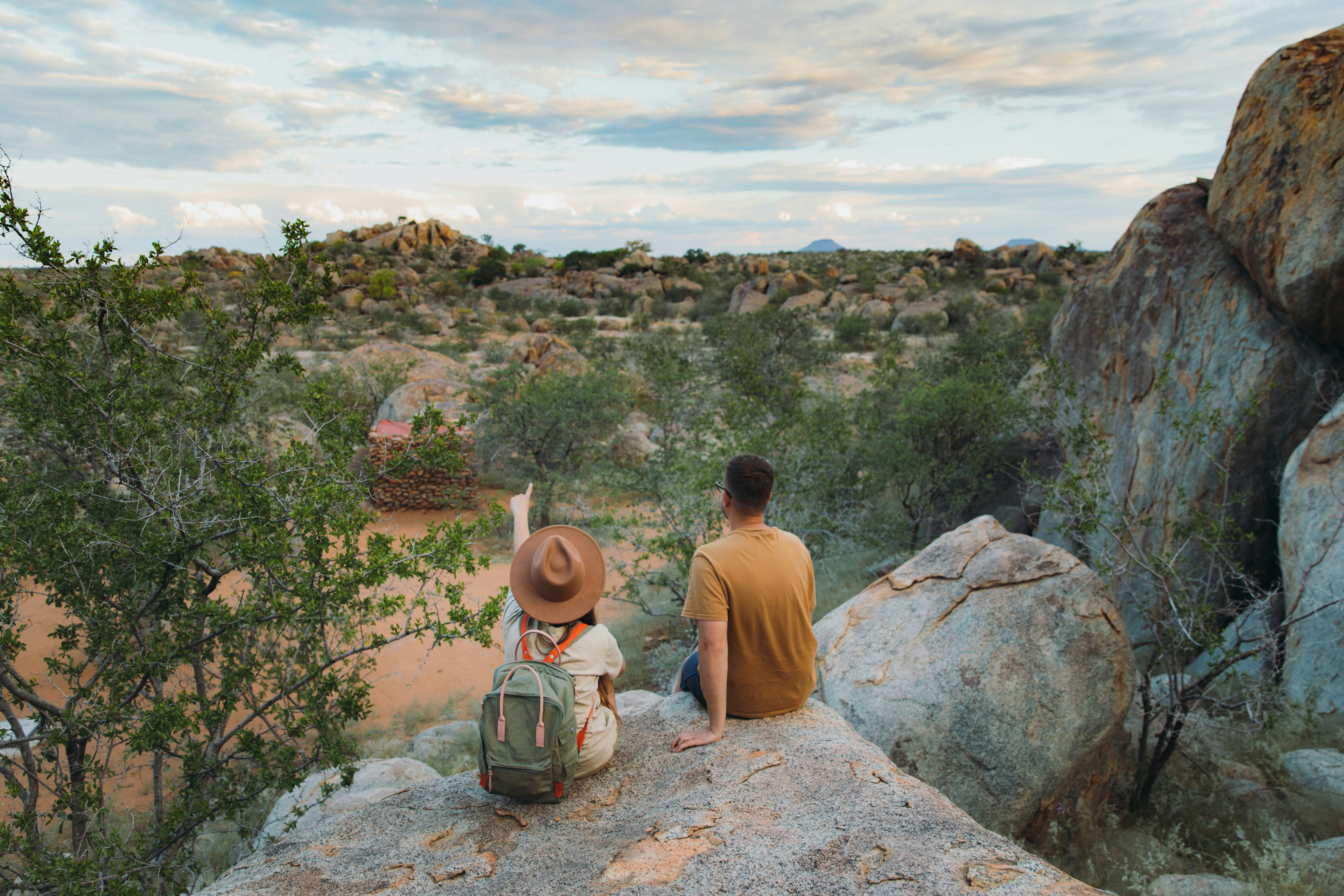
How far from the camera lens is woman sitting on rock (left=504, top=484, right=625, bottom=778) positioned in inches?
113

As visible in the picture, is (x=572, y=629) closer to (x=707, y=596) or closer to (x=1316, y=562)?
(x=707, y=596)

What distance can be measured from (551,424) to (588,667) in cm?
913

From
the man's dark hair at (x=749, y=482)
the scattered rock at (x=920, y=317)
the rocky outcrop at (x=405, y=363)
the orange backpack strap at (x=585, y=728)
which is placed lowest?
the orange backpack strap at (x=585, y=728)

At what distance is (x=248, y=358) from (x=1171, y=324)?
6856 millimetres

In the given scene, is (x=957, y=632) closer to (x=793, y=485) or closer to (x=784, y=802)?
(x=784, y=802)

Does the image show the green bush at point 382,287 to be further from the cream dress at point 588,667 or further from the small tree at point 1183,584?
the cream dress at point 588,667

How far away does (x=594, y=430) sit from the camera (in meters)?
12.0

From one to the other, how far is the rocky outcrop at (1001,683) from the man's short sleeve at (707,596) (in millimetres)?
1869

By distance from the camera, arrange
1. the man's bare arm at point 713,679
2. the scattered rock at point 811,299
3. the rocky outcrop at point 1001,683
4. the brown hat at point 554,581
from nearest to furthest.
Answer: the brown hat at point 554,581 → the man's bare arm at point 713,679 → the rocky outcrop at point 1001,683 → the scattered rock at point 811,299

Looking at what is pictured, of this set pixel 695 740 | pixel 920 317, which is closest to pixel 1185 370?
pixel 695 740

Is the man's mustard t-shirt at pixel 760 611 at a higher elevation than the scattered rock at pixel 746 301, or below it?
below

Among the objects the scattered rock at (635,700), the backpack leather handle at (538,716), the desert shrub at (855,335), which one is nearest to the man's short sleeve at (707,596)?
the backpack leather handle at (538,716)

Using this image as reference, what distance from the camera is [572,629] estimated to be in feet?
9.75

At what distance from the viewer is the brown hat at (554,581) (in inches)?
112
